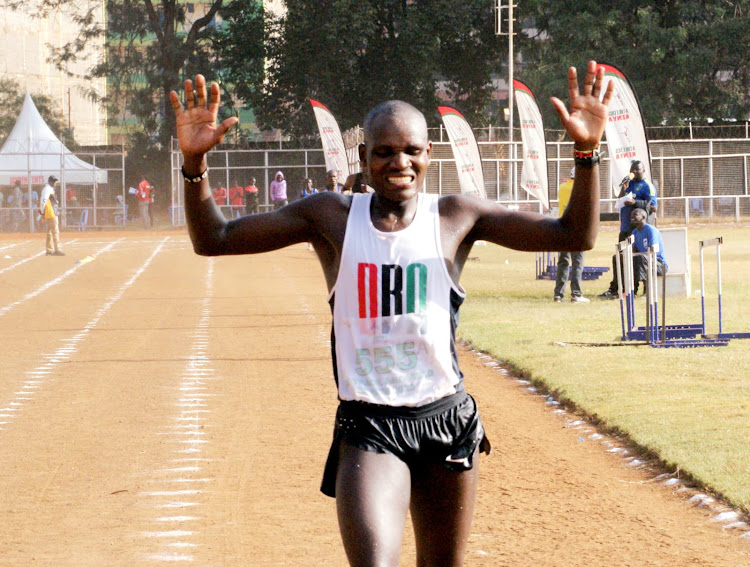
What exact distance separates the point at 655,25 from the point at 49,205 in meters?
25.0

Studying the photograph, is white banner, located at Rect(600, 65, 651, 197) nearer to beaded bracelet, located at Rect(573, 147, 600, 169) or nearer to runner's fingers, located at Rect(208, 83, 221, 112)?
beaded bracelet, located at Rect(573, 147, 600, 169)

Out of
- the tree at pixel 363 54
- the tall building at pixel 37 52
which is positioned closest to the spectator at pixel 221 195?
the tree at pixel 363 54

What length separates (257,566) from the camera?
18.0 feet

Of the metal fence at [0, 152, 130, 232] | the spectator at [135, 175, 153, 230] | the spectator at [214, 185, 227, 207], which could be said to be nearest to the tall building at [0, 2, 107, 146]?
the metal fence at [0, 152, 130, 232]

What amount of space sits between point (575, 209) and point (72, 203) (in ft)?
149

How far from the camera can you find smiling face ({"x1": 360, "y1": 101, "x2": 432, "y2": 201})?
3.50 meters

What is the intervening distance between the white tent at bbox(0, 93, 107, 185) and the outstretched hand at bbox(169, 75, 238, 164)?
40133 mm

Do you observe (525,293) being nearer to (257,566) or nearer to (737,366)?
(737,366)

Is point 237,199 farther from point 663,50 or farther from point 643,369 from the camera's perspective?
point 643,369

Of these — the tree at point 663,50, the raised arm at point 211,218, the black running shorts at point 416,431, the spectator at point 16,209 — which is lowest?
the black running shorts at point 416,431

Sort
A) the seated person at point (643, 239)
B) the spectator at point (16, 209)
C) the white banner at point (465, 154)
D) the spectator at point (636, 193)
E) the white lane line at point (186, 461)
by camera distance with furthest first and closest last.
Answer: the spectator at point (16, 209) → the white banner at point (465, 154) → the spectator at point (636, 193) → the seated person at point (643, 239) → the white lane line at point (186, 461)

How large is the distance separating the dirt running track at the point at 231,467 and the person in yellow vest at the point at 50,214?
48.6ft

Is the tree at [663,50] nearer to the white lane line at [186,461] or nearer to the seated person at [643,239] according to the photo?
the seated person at [643,239]

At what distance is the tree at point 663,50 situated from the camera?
4594 cm
